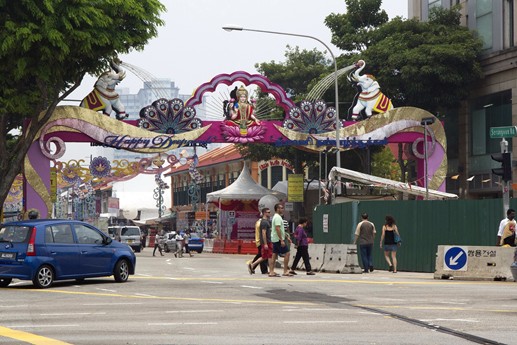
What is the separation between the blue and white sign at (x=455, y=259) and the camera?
2742cm

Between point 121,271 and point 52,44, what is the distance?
13373 millimetres

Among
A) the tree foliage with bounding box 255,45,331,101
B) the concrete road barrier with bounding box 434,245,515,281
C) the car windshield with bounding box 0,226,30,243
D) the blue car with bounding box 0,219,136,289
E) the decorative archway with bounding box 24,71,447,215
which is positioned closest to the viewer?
the blue car with bounding box 0,219,136,289

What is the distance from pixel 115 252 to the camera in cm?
2491

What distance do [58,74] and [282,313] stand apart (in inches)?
899

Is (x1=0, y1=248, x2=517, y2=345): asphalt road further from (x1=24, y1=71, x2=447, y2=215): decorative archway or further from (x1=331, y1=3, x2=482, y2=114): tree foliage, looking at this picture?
(x1=331, y1=3, x2=482, y2=114): tree foliage

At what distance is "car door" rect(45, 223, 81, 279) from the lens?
23250 mm

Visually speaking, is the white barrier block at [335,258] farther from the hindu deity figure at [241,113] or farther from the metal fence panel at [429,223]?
the hindu deity figure at [241,113]

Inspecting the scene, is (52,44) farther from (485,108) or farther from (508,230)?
(485,108)

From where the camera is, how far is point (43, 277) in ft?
75.8

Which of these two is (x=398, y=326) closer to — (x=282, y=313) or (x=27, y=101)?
(x=282, y=313)

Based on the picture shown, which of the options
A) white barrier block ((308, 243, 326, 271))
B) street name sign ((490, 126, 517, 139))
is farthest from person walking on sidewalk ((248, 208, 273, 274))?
street name sign ((490, 126, 517, 139))

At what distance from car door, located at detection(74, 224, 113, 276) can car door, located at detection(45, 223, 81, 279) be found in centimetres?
17

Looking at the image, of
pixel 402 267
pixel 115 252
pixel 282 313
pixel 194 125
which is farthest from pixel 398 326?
pixel 194 125

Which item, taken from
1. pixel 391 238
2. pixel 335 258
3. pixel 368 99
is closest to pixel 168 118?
pixel 368 99
